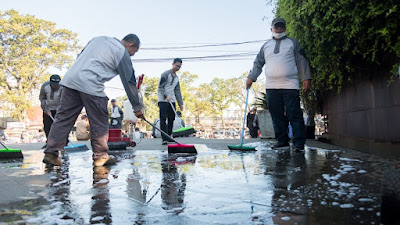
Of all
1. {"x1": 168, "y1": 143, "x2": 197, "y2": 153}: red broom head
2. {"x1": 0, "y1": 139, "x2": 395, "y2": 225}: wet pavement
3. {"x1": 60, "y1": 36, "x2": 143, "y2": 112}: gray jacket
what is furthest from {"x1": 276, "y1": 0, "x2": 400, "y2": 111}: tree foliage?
{"x1": 60, "y1": 36, "x2": 143, "y2": 112}: gray jacket

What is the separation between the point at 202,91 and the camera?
51.6m

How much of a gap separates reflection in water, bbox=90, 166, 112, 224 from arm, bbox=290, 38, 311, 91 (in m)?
2.91

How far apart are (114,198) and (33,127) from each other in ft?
172

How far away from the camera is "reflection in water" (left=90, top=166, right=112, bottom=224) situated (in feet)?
4.84

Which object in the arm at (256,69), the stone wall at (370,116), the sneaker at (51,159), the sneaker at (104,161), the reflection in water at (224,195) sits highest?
the arm at (256,69)

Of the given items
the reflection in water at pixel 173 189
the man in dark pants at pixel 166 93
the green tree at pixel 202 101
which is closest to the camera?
the reflection in water at pixel 173 189

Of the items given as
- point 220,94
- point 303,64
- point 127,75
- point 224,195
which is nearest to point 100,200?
point 224,195

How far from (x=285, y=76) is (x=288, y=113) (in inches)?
21.1

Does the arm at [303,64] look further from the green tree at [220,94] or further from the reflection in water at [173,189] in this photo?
the green tree at [220,94]

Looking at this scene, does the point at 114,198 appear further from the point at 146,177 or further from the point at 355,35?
the point at 355,35

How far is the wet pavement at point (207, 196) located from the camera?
1.44 m

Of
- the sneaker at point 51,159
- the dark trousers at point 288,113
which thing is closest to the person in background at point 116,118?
the dark trousers at point 288,113

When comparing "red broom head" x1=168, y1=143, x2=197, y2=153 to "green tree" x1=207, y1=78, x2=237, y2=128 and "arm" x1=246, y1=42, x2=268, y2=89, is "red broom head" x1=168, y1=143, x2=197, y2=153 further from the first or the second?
"green tree" x1=207, y1=78, x2=237, y2=128

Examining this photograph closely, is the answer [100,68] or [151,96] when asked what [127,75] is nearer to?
[100,68]
